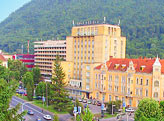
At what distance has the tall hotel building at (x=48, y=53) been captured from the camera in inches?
5489

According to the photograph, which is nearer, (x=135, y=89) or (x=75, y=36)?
(x=135, y=89)

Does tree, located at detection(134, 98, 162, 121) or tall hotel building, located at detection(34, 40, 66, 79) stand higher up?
tall hotel building, located at detection(34, 40, 66, 79)

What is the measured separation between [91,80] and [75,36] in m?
23.5

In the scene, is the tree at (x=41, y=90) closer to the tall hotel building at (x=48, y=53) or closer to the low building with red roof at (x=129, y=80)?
the low building with red roof at (x=129, y=80)

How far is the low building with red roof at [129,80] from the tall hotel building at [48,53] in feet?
145

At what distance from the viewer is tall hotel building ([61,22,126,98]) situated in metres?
104

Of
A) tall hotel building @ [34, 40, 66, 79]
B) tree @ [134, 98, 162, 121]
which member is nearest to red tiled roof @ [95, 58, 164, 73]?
tree @ [134, 98, 162, 121]

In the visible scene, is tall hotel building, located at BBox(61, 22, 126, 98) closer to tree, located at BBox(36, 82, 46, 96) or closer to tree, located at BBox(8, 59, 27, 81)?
tree, located at BBox(36, 82, 46, 96)

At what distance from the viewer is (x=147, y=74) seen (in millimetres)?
81500

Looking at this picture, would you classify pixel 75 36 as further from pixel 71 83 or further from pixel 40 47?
pixel 40 47

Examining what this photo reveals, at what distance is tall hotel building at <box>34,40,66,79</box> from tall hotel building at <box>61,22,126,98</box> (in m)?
21.2

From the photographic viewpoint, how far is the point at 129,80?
86375mm

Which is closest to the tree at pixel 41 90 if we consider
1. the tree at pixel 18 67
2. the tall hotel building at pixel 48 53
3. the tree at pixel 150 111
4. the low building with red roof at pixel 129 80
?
the low building with red roof at pixel 129 80

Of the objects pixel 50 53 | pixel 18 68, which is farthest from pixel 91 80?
pixel 18 68
